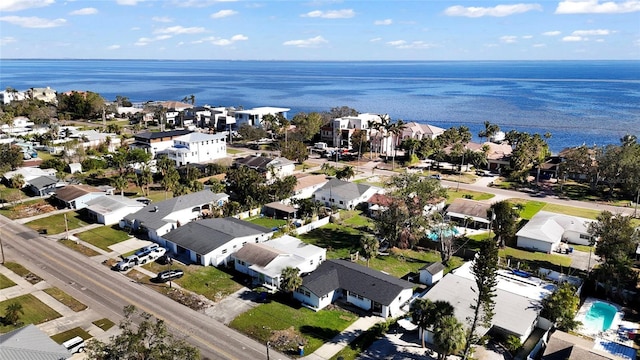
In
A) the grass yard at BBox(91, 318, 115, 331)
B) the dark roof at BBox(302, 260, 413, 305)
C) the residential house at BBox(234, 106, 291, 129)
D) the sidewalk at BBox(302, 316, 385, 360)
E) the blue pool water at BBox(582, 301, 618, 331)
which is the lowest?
the blue pool water at BBox(582, 301, 618, 331)

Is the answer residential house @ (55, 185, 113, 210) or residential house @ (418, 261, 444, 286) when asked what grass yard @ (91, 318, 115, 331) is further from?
residential house @ (55, 185, 113, 210)

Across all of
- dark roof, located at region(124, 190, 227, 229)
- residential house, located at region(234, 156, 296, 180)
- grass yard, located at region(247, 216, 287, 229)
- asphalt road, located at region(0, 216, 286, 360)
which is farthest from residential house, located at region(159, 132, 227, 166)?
asphalt road, located at region(0, 216, 286, 360)

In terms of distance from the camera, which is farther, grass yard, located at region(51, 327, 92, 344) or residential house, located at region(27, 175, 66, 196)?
residential house, located at region(27, 175, 66, 196)

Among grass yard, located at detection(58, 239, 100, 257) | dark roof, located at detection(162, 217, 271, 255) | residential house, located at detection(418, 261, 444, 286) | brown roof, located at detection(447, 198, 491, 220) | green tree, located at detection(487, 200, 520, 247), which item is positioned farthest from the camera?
brown roof, located at detection(447, 198, 491, 220)

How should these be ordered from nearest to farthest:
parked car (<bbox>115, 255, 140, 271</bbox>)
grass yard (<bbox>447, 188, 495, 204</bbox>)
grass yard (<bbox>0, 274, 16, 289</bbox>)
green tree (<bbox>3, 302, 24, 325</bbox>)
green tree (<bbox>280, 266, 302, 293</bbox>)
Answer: green tree (<bbox>3, 302, 24, 325</bbox>), green tree (<bbox>280, 266, 302, 293</bbox>), grass yard (<bbox>0, 274, 16, 289</bbox>), parked car (<bbox>115, 255, 140, 271</bbox>), grass yard (<bbox>447, 188, 495, 204</bbox>)

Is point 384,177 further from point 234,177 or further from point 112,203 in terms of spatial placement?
point 112,203

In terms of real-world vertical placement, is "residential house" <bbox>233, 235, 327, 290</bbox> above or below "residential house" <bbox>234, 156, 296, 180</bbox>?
below

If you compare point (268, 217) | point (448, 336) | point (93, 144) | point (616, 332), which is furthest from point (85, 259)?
point (93, 144)

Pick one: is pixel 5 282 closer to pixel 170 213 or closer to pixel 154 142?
pixel 170 213
